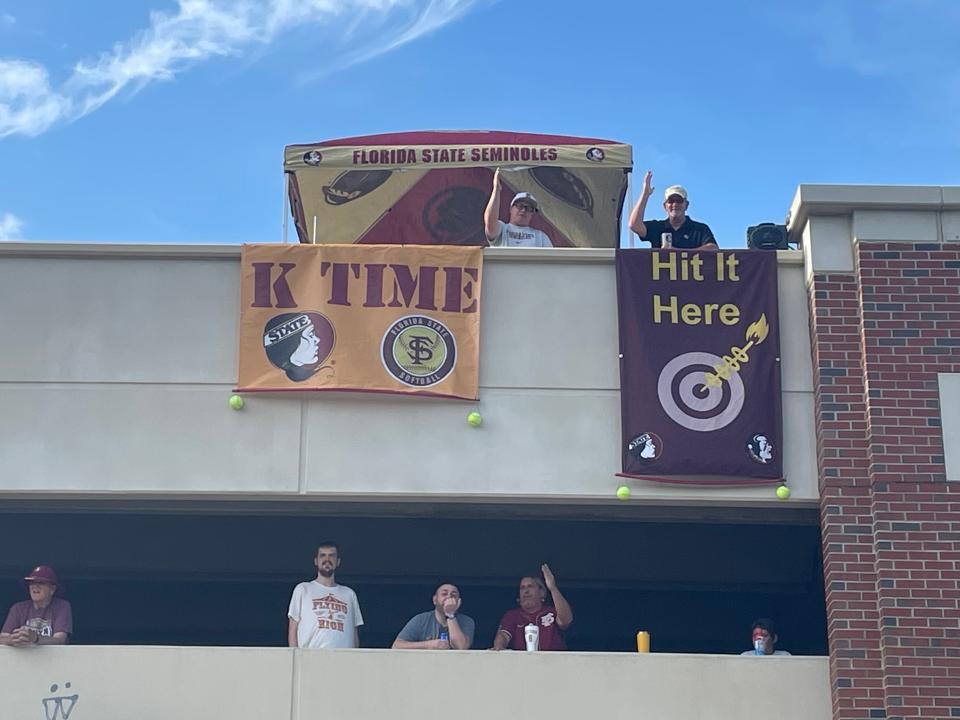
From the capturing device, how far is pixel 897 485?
1291cm

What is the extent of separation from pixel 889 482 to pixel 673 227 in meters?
3.06

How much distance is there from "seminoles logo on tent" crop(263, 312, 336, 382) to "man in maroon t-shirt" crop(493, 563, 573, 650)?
2566mm

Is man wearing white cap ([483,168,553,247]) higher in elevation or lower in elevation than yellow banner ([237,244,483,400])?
higher

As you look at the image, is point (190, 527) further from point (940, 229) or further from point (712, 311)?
point (940, 229)

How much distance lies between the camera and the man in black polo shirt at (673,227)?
14320 millimetres

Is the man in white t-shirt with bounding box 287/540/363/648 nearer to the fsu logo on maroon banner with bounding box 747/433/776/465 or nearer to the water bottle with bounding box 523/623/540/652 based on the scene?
the water bottle with bounding box 523/623/540/652

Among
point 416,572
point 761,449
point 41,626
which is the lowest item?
point 41,626

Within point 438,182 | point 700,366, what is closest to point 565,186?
point 438,182

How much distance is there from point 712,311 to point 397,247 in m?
2.79

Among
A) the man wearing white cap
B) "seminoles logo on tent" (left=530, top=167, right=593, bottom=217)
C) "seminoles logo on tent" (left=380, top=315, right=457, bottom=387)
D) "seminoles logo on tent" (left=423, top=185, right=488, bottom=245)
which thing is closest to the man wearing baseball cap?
"seminoles logo on tent" (left=380, top=315, right=457, bottom=387)

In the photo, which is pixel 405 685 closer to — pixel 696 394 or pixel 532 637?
pixel 532 637

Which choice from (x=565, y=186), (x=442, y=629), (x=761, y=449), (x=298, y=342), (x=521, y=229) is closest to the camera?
(x=442, y=629)

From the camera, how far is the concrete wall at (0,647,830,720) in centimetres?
1274

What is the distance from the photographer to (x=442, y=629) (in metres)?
13.2
